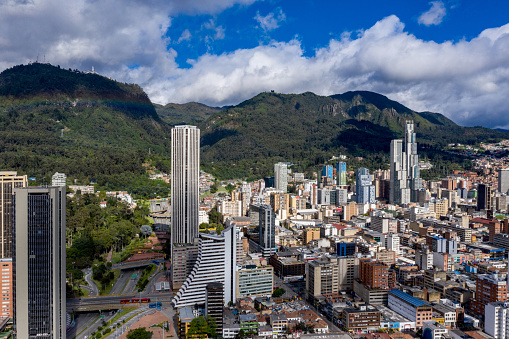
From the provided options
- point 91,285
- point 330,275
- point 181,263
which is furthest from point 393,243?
point 91,285

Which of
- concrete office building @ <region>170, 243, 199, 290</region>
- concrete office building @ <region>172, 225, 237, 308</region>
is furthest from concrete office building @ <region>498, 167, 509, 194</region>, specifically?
concrete office building @ <region>172, 225, 237, 308</region>

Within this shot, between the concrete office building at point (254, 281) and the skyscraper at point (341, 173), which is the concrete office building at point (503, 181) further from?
the concrete office building at point (254, 281)

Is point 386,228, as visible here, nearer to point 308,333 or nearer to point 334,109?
point 308,333

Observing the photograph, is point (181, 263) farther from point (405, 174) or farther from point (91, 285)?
point (405, 174)

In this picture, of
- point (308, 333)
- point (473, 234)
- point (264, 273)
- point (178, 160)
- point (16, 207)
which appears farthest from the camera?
point (473, 234)

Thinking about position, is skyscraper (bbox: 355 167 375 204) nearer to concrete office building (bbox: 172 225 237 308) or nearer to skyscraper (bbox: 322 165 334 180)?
skyscraper (bbox: 322 165 334 180)

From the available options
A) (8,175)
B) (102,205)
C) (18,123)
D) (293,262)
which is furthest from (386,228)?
(18,123)
